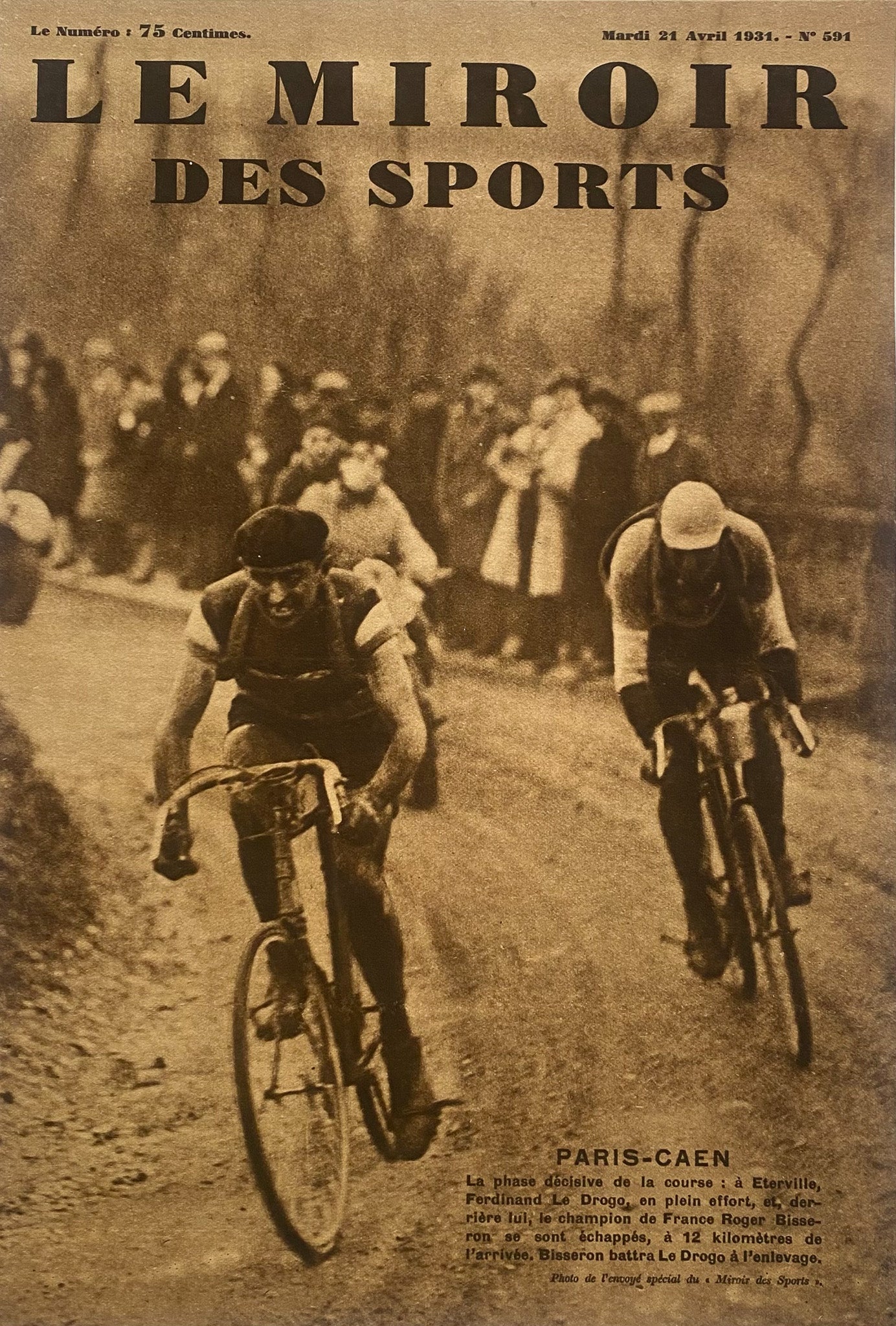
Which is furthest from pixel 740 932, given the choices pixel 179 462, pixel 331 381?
pixel 179 462

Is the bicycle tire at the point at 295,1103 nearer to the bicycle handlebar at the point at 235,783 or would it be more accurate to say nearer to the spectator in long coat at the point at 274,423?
the bicycle handlebar at the point at 235,783

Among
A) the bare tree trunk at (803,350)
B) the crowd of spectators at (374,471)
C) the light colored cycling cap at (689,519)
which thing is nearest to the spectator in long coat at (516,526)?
the crowd of spectators at (374,471)

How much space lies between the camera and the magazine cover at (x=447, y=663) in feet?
10.4

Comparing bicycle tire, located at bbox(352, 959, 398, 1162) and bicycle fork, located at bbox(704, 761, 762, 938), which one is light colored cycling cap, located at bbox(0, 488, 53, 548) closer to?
bicycle tire, located at bbox(352, 959, 398, 1162)

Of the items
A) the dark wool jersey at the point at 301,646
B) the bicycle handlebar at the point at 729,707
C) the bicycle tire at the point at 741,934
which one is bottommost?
the bicycle tire at the point at 741,934

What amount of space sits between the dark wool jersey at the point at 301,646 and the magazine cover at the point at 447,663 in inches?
0.5

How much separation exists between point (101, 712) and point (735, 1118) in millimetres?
2208

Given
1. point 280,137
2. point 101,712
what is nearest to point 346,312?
point 280,137

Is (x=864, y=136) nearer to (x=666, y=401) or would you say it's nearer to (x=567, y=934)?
(x=666, y=401)

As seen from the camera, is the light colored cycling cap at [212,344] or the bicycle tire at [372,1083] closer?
the bicycle tire at [372,1083]

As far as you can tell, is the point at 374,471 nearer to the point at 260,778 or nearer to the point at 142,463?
the point at 142,463

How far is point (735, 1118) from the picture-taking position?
10.5ft

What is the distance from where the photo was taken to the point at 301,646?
330 centimetres

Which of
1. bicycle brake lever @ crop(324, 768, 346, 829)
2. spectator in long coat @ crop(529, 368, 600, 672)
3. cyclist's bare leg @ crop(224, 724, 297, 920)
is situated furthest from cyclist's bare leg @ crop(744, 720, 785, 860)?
cyclist's bare leg @ crop(224, 724, 297, 920)
